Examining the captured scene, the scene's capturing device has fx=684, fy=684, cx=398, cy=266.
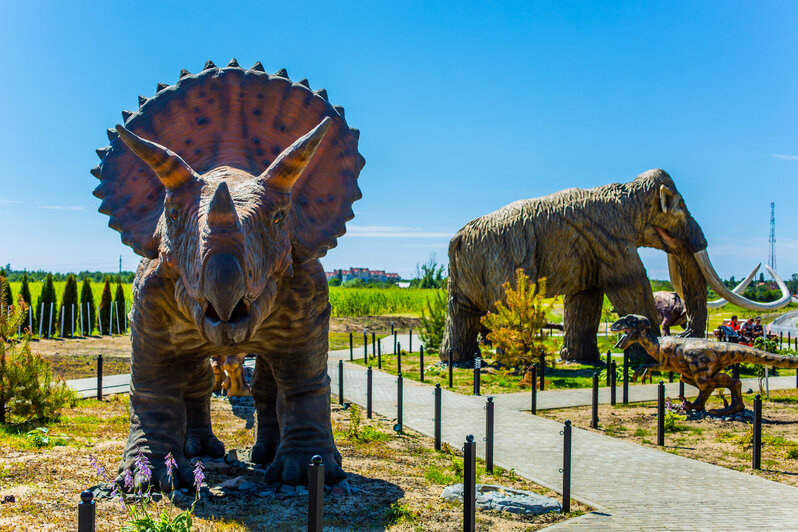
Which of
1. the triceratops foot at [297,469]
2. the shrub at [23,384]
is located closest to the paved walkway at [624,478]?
the triceratops foot at [297,469]

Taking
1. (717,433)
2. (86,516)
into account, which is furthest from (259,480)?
(717,433)

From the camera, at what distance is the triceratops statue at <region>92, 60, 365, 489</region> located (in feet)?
14.5

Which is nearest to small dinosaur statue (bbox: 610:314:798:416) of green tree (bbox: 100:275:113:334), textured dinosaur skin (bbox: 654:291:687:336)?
textured dinosaur skin (bbox: 654:291:687:336)

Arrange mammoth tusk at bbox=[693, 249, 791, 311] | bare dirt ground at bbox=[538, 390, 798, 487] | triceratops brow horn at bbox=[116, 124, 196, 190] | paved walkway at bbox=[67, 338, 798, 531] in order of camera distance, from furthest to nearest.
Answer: mammoth tusk at bbox=[693, 249, 791, 311], bare dirt ground at bbox=[538, 390, 798, 487], paved walkway at bbox=[67, 338, 798, 531], triceratops brow horn at bbox=[116, 124, 196, 190]

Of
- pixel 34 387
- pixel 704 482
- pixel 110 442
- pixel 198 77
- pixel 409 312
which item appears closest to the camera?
pixel 198 77

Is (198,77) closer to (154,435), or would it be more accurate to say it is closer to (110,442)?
(154,435)

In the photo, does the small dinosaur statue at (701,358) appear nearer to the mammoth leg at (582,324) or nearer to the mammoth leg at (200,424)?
the mammoth leg at (200,424)

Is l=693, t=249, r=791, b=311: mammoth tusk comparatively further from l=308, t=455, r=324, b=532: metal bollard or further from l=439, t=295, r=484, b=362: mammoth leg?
l=308, t=455, r=324, b=532: metal bollard

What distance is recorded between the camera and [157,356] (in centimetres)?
516

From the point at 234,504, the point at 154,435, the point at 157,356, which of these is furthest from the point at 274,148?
the point at 234,504

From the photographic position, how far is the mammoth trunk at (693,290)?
14523 millimetres

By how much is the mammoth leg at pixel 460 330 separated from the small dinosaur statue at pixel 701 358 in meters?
5.64

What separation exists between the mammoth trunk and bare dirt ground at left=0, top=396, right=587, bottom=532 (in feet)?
28.9

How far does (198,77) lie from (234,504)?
131 inches
